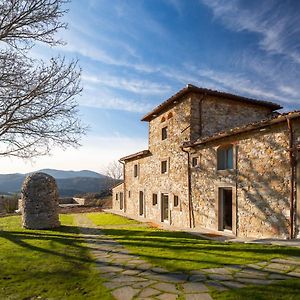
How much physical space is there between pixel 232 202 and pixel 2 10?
1035 cm

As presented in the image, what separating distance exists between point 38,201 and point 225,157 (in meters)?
8.47

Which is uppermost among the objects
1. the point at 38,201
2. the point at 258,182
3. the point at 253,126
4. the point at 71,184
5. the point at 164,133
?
the point at 164,133

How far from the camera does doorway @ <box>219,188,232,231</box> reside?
486 inches

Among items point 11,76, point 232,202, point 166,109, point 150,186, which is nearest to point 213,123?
point 166,109

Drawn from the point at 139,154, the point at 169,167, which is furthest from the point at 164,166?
the point at 139,154

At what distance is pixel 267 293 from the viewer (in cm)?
459

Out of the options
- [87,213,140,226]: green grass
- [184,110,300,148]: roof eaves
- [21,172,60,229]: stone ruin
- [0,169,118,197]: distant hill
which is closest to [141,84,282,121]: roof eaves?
[184,110,300,148]: roof eaves

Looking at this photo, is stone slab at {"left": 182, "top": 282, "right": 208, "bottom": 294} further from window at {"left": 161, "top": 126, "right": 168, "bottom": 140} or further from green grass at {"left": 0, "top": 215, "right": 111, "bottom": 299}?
window at {"left": 161, "top": 126, "right": 168, "bottom": 140}

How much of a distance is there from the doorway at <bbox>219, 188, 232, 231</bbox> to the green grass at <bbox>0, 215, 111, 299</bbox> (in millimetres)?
5551

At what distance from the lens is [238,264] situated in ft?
20.9

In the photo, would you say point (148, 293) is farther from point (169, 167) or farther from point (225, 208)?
point (169, 167)

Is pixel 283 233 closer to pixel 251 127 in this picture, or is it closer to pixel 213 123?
pixel 251 127

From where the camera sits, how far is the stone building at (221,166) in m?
9.37

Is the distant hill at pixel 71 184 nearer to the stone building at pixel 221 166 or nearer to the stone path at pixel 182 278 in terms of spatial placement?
the stone building at pixel 221 166
